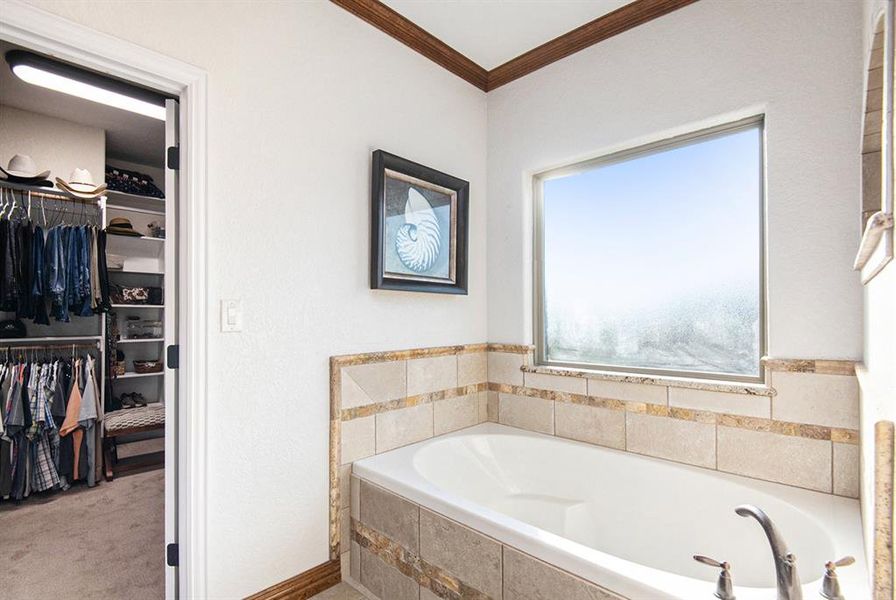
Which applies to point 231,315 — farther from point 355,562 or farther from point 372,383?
point 355,562

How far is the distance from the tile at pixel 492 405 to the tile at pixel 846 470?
1.61 meters

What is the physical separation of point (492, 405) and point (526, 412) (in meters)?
0.27

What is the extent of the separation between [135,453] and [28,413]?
2.72 ft

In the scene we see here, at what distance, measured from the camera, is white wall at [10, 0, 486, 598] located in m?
1.64

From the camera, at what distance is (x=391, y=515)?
1.82 meters

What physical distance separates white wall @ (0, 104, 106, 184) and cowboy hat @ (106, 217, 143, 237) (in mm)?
333

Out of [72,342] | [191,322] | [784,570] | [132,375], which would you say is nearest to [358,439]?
[191,322]

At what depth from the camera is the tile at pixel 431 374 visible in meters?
2.38

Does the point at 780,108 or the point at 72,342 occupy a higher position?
the point at 780,108

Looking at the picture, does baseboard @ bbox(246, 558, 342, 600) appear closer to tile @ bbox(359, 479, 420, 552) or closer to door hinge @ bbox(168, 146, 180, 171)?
tile @ bbox(359, 479, 420, 552)

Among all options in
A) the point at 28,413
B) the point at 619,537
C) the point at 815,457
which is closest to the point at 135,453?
the point at 28,413

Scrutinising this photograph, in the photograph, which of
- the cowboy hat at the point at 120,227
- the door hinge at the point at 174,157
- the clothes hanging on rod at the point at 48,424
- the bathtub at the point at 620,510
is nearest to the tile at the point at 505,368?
the bathtub at the point at 620,510

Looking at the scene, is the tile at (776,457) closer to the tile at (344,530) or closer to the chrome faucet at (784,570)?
the chrome faucet at (784,570)

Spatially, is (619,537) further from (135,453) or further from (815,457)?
(135,453)
